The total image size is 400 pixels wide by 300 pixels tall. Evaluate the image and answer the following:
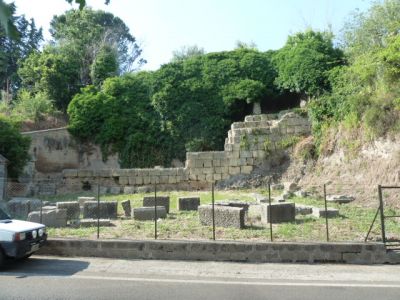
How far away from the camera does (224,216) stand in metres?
11.0

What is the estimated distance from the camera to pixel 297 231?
1034cm

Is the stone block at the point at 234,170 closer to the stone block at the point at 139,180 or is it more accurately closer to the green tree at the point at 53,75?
the stone block at the point at 139,180

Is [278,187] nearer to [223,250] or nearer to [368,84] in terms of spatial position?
[368,84]

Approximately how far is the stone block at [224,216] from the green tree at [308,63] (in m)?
13.0

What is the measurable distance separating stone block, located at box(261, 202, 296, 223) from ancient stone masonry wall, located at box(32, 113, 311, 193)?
977cm

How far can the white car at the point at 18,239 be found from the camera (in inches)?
320

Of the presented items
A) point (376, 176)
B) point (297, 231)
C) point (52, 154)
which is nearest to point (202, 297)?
point (297, 231)

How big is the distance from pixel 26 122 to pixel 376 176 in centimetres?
2069

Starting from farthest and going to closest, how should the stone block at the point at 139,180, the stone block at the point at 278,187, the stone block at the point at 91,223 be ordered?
the stone block at the point at 139,180 → the stone block at the point at 278,187 → the stone block at the point at 91,223

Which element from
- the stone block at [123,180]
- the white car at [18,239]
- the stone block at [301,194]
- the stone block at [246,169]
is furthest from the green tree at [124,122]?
the white car at [18,239]

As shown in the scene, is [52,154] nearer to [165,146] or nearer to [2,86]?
[165,146]

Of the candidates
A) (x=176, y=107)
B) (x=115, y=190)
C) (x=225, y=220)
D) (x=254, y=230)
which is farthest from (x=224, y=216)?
(x=176, y=107)

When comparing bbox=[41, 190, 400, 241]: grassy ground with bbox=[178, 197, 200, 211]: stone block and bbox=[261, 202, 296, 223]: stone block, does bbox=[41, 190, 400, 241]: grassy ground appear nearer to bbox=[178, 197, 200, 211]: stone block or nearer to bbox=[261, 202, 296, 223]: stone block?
bbox=[261, 202, 296, 223]: stone block

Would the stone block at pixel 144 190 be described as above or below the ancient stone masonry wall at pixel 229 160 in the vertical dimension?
below
